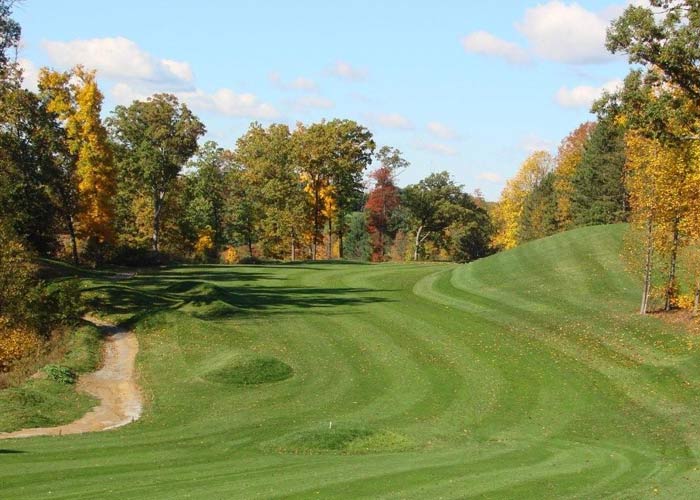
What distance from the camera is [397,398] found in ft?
89.7

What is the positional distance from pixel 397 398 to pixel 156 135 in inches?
2301

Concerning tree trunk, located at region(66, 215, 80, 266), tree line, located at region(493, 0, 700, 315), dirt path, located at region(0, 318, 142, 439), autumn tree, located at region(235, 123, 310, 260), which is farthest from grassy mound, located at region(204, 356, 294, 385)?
autumn tree, located at region(235, 123, 310, 260)

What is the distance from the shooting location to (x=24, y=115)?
214 feet

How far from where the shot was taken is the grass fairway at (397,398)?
16359 mm

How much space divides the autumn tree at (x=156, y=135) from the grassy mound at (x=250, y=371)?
51648mm

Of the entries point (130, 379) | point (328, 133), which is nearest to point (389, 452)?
point (130, 379)

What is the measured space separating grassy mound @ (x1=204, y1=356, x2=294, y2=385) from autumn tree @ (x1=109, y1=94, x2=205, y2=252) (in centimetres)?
5165

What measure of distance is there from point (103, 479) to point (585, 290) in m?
39.1

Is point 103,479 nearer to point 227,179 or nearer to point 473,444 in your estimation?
point 473,444

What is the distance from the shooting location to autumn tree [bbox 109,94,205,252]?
259ft

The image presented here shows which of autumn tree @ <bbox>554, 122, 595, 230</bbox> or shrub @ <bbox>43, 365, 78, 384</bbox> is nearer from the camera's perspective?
shrub @ <bbox>43, 365, 78, 384</bbox>

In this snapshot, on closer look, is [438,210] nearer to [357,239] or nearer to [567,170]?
[567,170]

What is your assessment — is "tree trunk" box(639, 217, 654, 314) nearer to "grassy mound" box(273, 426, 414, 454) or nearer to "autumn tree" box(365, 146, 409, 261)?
"grassy mound" box(273, 426, 414, 454)

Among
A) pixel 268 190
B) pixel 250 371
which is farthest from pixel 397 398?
pixel 268 190
